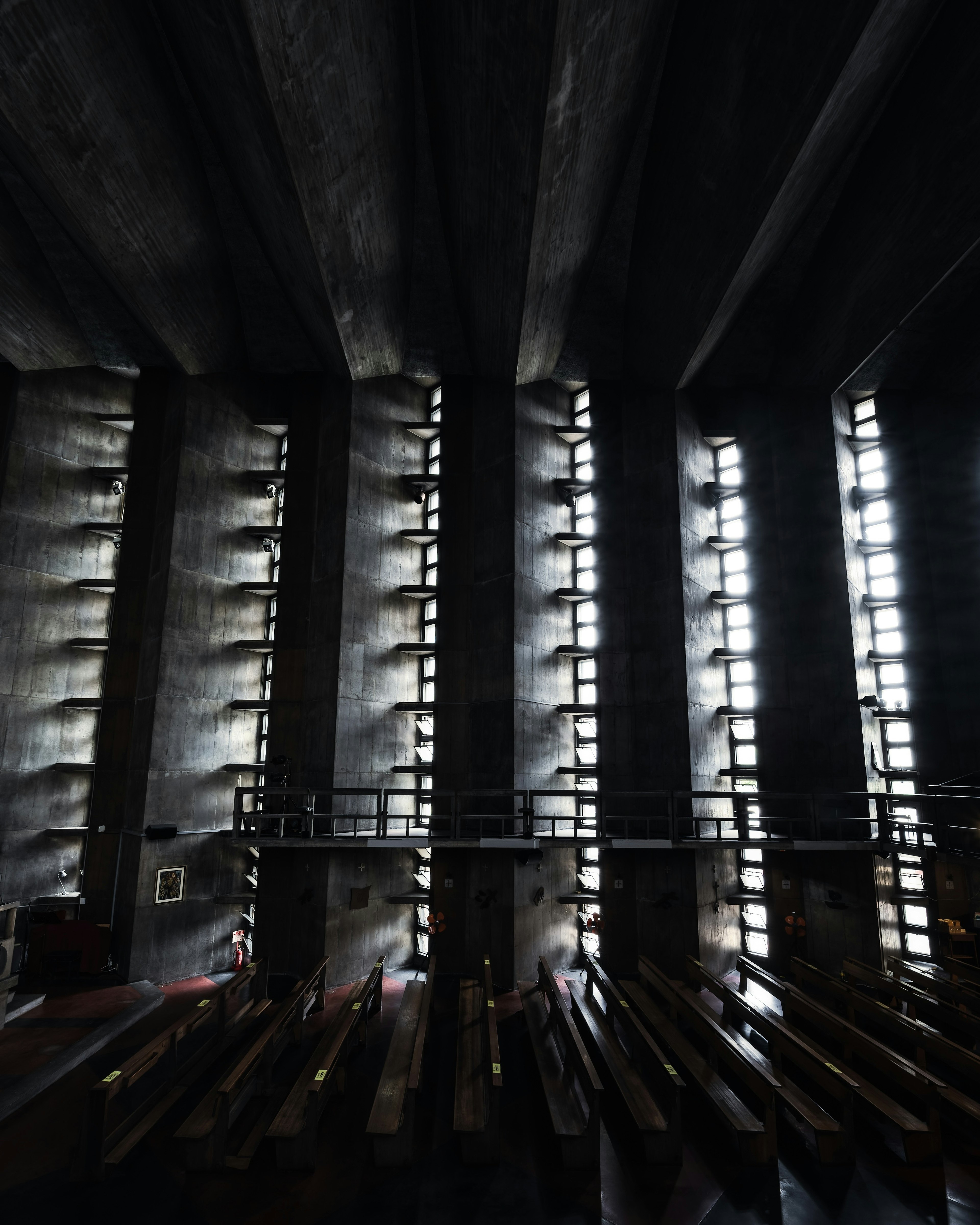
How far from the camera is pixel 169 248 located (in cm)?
1498

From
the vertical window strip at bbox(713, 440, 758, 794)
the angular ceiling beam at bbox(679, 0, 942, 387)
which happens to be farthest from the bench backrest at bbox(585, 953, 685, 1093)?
the angular ceiling beam at bbox(679, 0, 942, 387)

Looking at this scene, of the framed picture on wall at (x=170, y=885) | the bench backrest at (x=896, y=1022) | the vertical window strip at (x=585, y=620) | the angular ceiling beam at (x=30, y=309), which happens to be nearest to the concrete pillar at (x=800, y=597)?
the vertical window strip at (x=585, y=620)

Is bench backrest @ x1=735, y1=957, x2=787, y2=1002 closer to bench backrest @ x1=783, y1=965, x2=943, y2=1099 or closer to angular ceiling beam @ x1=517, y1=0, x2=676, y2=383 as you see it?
bench backrest @ x1=783, y1=965, x2=943, y2=1099

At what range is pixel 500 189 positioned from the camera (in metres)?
12.8

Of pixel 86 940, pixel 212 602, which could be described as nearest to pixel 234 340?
pixel 212 602

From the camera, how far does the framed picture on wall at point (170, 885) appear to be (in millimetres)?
15125

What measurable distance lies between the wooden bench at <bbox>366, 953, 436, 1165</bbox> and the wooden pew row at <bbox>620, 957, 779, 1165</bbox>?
3.21 m

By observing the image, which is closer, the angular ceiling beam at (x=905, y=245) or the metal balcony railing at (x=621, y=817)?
the angular ceiling beam at (x=905, y=245)

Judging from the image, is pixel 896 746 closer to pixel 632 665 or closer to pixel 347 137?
pixel 632 665

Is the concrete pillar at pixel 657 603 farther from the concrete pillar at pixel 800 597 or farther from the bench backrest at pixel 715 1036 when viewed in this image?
the bench backrest at pixel 715 1036

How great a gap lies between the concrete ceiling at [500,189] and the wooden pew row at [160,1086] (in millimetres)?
13526

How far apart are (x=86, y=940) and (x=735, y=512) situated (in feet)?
58.3

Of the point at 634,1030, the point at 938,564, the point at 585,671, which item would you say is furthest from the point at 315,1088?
the point at 938,564

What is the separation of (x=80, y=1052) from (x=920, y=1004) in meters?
12.7
